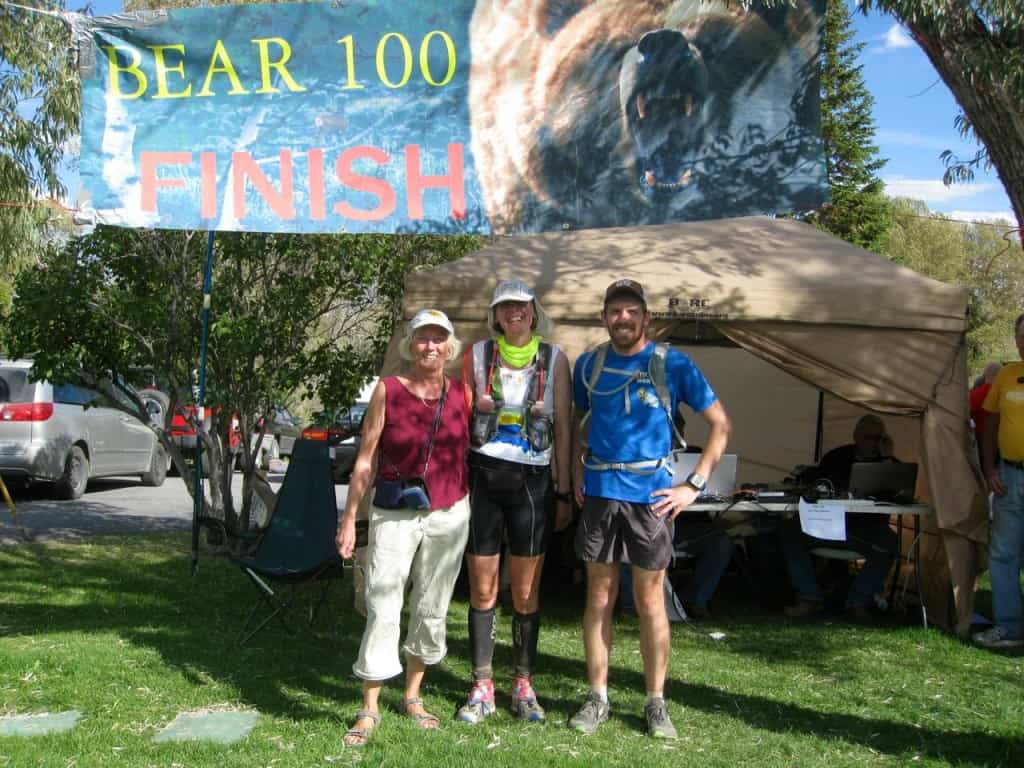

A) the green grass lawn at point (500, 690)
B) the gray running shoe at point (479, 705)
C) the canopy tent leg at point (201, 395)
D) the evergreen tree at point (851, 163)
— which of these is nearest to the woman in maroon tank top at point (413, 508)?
the gray running shoe at point (479, 705)

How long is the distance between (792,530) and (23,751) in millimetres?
4773

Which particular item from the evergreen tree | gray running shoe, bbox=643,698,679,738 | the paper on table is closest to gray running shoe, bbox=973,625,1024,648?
the paper on table

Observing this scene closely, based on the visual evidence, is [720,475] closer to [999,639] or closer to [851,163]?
[999,639]

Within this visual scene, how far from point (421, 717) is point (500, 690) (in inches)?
26.8

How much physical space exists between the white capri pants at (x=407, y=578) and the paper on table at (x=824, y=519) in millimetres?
2786

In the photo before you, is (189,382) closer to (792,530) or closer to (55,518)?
(55,518)

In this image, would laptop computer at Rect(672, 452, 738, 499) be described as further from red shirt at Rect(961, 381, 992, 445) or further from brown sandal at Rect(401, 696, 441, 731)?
brown sandal at Rect(401, 696, 441, 731)

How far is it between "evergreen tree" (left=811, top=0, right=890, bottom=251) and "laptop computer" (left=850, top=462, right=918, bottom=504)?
21352 mm

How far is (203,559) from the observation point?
829 centimetres

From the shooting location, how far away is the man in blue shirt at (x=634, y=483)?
4.20m

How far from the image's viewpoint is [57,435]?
11.9m

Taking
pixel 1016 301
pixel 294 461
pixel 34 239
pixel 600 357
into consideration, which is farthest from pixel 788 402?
pixel 1016 301

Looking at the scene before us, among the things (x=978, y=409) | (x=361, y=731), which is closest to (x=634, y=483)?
(x=361, y=731)

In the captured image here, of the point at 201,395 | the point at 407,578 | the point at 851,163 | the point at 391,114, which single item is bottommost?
the point at 407,578
